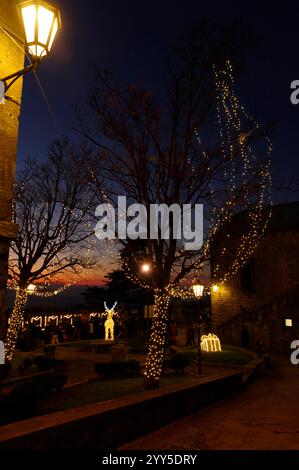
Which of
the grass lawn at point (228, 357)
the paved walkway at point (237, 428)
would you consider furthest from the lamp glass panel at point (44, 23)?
the grass lawn at point (228, 357)

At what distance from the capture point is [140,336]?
92.2ft

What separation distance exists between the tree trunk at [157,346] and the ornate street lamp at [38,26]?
739 centimetres

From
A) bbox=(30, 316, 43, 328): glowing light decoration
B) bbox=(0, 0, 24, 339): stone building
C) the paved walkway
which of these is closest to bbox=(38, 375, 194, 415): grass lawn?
the paved walkway

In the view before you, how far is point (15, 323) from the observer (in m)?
13.5

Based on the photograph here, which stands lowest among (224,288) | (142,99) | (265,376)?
(265,376)

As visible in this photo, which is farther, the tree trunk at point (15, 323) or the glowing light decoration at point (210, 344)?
the glowing light decoration at point (210, 344)

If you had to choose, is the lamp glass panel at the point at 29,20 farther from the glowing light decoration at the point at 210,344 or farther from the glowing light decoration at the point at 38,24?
the glowing light decoration at the point at 210,344

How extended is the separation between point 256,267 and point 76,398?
1995 cm

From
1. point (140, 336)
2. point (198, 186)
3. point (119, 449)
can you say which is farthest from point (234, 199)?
point (140, 336)

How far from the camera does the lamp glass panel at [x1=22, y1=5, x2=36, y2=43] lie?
15.3 ft

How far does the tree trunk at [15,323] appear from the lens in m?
13.0

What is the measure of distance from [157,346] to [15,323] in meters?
5.59

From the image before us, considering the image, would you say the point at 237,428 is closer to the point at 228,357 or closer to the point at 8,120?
the point at 8,120

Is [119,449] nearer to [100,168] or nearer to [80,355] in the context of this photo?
[100,168]
